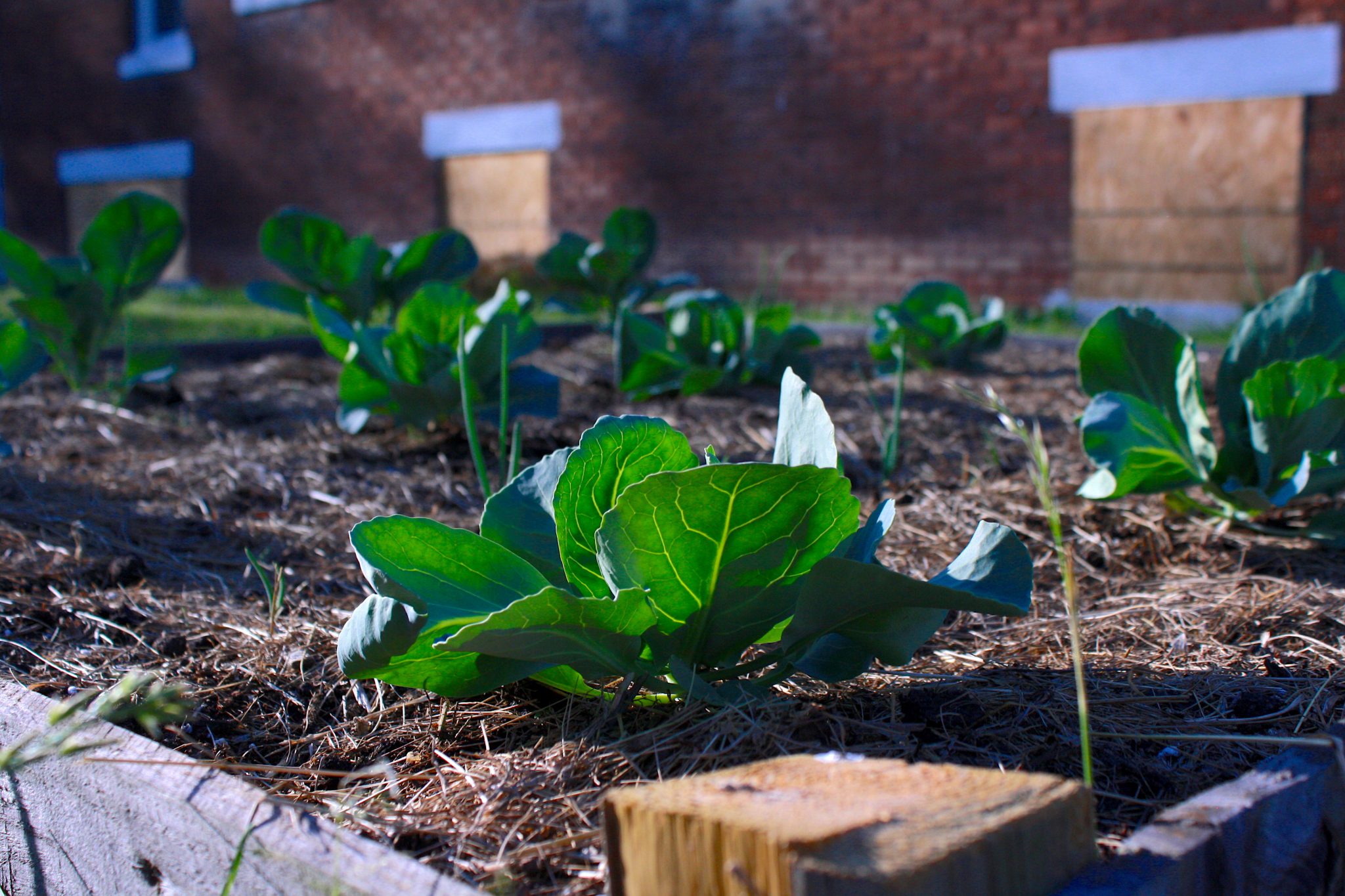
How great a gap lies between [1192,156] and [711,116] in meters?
2.91

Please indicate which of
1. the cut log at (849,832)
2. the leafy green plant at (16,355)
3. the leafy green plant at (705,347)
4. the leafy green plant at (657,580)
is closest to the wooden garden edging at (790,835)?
the cut log at (849,832)

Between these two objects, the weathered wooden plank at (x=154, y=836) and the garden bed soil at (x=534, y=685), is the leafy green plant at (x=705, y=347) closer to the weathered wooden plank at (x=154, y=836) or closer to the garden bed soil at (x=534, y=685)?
the garden bed soil at (x=534, y=685)

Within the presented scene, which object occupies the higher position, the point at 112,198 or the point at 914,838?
the point at 112,198

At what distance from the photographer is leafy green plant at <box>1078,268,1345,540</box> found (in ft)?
5.53

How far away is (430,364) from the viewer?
2.44m

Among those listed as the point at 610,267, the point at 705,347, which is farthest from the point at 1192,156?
the point at 705,347

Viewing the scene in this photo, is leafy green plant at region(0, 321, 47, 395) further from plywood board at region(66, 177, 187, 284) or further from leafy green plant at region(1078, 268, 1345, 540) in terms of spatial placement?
plywood board at region(66, 177, 187, 284)

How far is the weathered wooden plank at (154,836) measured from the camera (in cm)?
86

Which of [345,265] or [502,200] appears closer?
[345,265]

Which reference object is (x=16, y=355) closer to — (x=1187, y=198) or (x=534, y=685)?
(x=534, y=685)

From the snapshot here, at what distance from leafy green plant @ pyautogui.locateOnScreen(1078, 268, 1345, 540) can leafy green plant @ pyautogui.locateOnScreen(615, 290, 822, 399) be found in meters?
1.29

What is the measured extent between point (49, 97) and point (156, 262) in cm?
918

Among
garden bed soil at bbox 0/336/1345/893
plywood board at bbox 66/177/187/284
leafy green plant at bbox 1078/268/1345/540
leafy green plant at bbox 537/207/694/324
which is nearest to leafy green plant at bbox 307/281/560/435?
garden bed soil at bbox 0/336/1345/893

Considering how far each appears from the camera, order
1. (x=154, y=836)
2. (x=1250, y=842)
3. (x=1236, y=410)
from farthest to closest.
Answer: (x=1236, y=410) → (x=154, y=836) → (x=1250, y=842)
